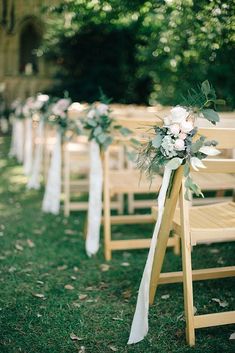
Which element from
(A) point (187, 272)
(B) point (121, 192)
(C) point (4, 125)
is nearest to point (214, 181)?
(B) point (121, 192)

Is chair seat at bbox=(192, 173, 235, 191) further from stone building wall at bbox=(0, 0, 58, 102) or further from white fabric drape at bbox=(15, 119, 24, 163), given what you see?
stone building wall at bbox=(0, 0, 58, 102)

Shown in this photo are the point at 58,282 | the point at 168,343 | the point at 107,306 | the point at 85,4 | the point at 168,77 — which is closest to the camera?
the point at 168,343

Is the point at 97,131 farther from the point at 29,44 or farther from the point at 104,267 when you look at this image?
the point at 29,44

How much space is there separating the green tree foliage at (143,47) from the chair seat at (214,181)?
127cm

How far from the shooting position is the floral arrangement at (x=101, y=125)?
175 inches

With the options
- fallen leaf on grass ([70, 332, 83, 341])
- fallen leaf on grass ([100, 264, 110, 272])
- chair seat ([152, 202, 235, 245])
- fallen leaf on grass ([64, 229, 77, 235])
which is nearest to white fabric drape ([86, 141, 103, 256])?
fallen leaf on grass ([100, 264, 110, 272])

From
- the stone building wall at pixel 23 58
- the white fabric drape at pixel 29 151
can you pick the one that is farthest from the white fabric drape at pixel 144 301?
the stone building wall at pixel 23 58

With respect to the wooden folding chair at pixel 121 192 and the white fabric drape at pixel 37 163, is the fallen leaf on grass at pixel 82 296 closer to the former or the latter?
the wooden folding chair at pixel 121 192

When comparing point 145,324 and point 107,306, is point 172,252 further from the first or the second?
point 145,324

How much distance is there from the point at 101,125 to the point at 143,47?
466 cm

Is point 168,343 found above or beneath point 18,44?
beneath

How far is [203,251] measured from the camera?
15.3ft

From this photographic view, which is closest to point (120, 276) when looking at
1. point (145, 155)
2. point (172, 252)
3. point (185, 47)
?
point (172, 252)

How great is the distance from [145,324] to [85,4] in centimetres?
284
